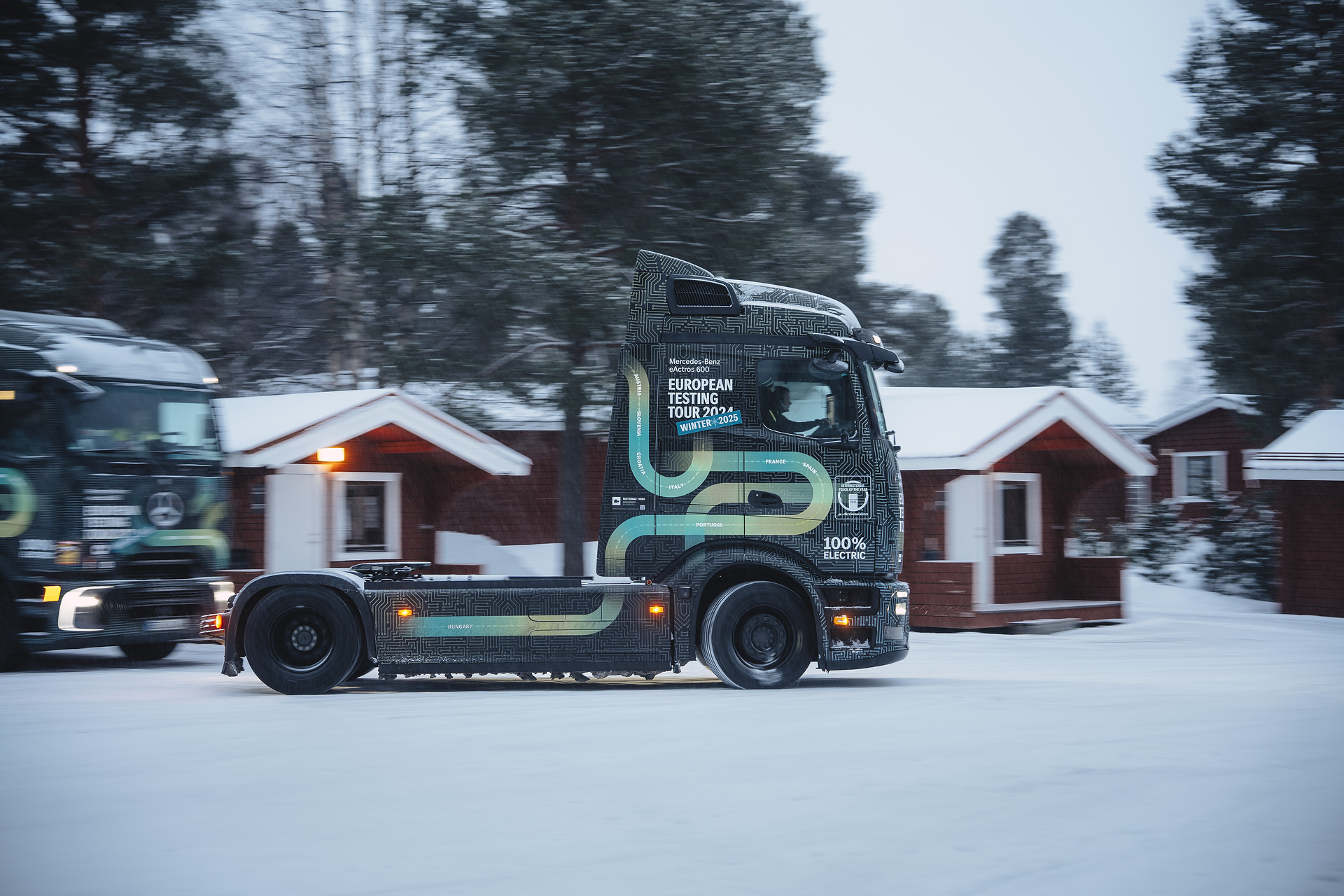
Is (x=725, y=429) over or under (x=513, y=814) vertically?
over

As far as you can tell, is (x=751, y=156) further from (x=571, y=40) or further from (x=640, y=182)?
(x=571, y=40)

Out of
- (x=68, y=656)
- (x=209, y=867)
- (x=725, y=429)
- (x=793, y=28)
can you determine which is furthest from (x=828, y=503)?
(x=793, y=28)

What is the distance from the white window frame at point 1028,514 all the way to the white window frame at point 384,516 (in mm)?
9532

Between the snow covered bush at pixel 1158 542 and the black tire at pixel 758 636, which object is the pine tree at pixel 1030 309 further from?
the black tire at pixel 758 636

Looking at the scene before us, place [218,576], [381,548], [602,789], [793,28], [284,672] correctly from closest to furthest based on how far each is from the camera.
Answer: [602,789] → [284,672] → [218,576] → [381,548] → [793,28]

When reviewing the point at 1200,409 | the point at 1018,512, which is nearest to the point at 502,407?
the point at 1018,512

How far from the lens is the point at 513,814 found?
6891 millimetres

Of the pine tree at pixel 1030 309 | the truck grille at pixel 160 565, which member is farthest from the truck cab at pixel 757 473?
the pine tree at pixel 1030 309

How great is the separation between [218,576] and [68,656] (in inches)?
116

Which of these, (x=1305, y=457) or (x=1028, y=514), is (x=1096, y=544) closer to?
(x=1305, y=457)

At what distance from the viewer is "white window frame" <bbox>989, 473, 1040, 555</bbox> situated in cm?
2170

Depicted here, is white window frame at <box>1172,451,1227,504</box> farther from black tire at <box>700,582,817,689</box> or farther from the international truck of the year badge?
black tire at <box>700,582,817,689</box>

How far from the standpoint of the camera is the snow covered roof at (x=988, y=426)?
1995 centimetres

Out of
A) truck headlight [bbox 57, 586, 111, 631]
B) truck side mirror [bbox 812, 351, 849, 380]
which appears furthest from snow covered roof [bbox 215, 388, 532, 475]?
truck side mirror [bbox 812, 351, 849, 380]
